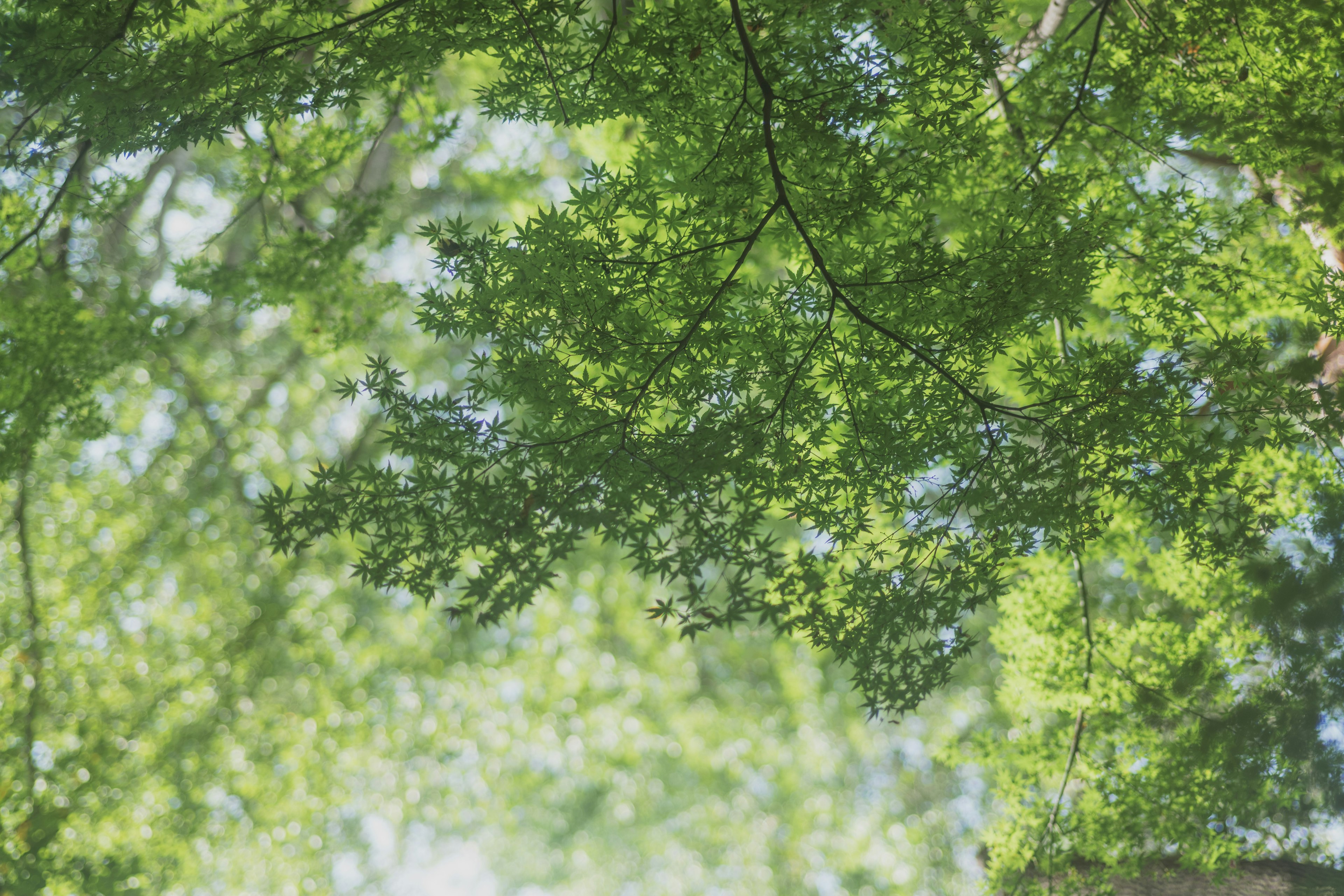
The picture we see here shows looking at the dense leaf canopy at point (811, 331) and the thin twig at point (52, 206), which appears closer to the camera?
the dense leaf canopy at point (811, 331)

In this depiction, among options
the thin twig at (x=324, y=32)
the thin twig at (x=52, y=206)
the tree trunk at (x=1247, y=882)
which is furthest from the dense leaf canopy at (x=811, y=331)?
the thin twig at (x=52, y=206)

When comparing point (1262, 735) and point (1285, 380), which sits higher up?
point (1285, 380)

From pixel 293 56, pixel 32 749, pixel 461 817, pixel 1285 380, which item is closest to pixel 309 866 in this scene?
pixel 461 817

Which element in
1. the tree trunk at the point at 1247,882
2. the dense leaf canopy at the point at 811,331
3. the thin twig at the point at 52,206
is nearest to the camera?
the dense leaf canopy at the point at 811,331

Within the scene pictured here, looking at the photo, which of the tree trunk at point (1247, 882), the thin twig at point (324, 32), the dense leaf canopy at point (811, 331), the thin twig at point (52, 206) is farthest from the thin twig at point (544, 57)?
the tree trunk at point (1247, 882)

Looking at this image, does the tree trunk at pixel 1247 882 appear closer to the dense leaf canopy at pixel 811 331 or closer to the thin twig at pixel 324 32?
the dense leaf canopy at pixel 811 331

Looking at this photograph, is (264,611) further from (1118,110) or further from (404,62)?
(1118,110)

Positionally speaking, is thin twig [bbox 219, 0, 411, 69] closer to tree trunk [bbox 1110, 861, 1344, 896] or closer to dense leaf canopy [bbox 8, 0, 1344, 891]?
dense leaf canopy [bbox 8, 0, 1344, 891]

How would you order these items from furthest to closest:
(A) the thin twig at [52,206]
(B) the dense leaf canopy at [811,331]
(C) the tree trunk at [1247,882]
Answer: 1. (A) the thin twig at [52,206]
2. (C) the tree trunk at [1247,882]
3. (B) the dense leaf canopy at [811,331]

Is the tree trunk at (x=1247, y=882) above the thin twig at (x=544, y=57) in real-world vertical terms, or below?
below

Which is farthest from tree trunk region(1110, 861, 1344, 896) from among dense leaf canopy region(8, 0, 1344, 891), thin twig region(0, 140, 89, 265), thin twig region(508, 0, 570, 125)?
thin twig region(0, 140, 89, 265)

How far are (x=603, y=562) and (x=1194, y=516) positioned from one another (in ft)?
21.3

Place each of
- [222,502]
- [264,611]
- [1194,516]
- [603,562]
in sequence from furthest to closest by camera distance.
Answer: [603,562] < [222,502] < [264,611] < [1194,516]

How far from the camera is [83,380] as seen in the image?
3539 mm
